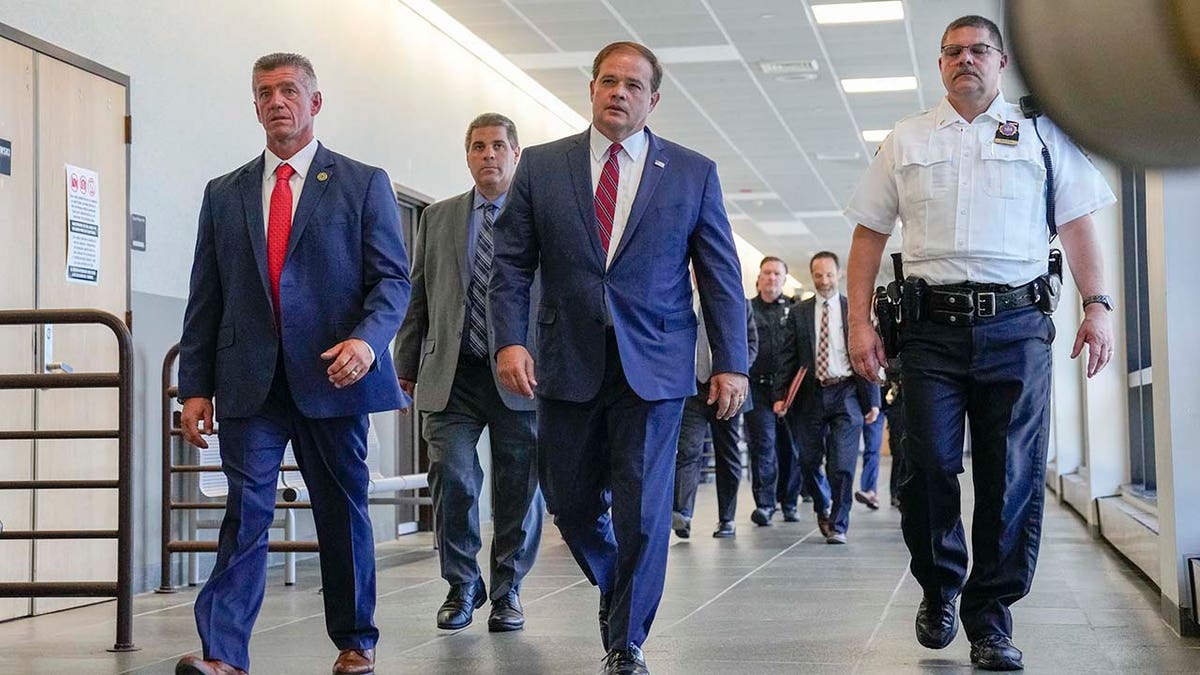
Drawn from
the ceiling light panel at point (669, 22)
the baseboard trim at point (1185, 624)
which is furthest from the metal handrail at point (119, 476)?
the ceiling light panel at point (669, 22)

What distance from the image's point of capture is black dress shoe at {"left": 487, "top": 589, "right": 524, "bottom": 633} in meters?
4.88

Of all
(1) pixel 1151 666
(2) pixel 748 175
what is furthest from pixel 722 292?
(2) pixel 748 175

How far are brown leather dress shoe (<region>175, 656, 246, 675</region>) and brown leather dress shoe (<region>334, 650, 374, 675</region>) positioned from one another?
1.28 ft

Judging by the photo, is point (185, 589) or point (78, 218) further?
point (185, 589)

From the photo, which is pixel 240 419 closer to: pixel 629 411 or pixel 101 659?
pixel 629 411

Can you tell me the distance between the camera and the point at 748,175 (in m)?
19.2

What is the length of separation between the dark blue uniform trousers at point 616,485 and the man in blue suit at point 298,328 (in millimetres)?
507

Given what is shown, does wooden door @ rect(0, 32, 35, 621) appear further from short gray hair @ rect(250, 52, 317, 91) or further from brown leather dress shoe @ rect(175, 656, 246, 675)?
brown leather dress shoe @ rect(175, 656, 246, 675)

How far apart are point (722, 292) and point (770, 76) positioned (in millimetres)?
9570

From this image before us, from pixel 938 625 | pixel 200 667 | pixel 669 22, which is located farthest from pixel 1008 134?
pixel 669 22

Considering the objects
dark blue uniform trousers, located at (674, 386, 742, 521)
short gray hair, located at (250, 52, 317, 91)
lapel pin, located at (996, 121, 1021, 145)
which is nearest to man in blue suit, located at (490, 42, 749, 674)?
short gray hair, located at (250, 52, 317, 91)

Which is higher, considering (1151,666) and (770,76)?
(770,76)

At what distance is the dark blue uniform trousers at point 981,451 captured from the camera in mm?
3928

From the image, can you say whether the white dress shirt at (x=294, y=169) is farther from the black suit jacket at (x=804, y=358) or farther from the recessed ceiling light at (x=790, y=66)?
the recessed ceiling light at (x=790, y=66)
